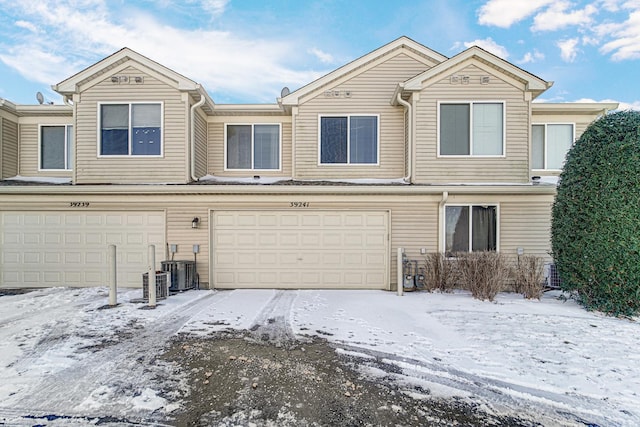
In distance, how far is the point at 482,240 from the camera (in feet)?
28.1

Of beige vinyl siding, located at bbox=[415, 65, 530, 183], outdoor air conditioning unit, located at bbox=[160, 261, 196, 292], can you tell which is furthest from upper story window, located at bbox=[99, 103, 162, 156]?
beige vinyl siding, located at bbox=[415, 65, 530, 183]

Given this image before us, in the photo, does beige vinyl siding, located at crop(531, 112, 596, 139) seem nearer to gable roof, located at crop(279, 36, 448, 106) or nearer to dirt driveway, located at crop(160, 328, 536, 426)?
gable roof, located at crop(279, 36, 448, 106)

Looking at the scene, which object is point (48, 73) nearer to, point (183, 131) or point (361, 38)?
point (183, 131)

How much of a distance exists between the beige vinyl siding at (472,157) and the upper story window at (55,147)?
1078 centimetres

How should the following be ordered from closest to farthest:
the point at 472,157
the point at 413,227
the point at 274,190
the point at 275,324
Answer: the point at 275,324, the point at 274,190, the point at 413,227, the point at 472,157

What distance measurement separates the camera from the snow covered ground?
3264 mm

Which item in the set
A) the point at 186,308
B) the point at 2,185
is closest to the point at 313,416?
the point at 186,308

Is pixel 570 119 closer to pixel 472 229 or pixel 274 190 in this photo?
pixel 472 229

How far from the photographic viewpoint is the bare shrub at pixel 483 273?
24.0ft

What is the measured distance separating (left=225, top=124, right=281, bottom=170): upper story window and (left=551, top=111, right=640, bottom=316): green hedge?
25.1 ft

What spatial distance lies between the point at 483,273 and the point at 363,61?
6.69 meters

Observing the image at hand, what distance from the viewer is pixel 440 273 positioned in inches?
321

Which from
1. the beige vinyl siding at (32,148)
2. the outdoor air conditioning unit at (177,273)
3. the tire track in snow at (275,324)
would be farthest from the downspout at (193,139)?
the beige vinyl siding at (32,148)

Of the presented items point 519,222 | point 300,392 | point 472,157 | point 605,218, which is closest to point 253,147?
point 472,157
